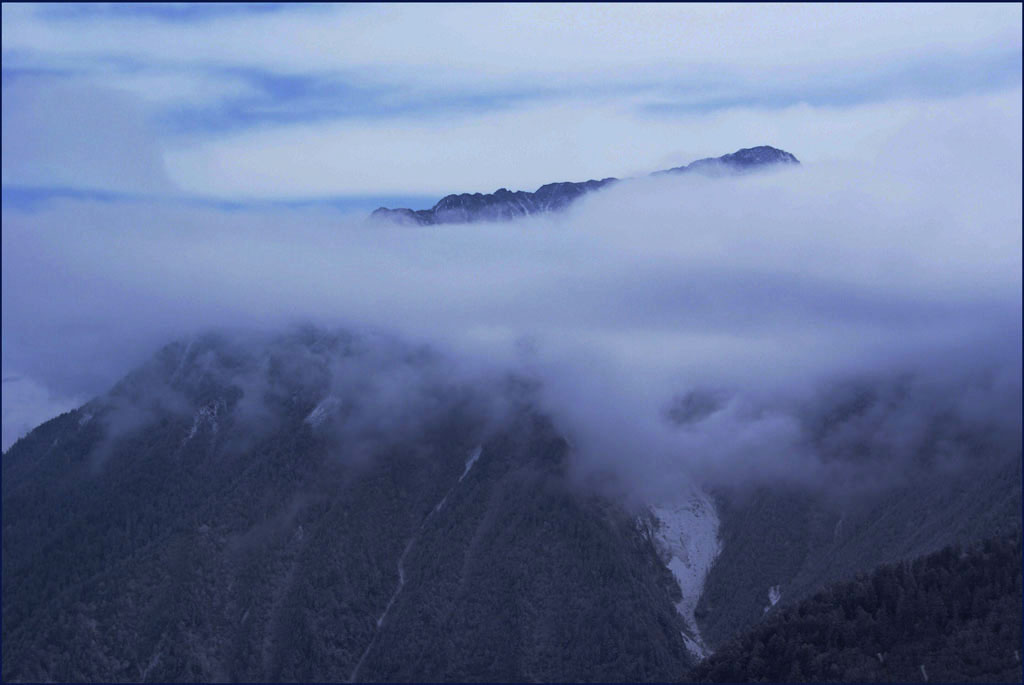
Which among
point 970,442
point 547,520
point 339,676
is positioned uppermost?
point 970,442

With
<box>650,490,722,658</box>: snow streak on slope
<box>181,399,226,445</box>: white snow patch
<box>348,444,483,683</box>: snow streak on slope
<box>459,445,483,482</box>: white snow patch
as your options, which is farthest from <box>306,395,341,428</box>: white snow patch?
<box>650,490,722,658</box>: snow streak on slope

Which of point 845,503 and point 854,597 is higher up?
point 854,597

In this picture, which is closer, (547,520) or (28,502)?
(547,520)

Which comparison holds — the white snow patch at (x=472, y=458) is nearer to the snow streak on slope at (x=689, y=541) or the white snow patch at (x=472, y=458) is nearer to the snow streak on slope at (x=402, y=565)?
the snow streak on slope at (x=402, y=565)

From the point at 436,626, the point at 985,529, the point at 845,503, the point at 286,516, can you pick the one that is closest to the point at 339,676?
the point at 436,626

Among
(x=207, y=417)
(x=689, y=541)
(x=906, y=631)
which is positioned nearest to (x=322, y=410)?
(x=207, y=417)

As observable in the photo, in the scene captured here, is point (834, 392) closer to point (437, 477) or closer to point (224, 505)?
point (437, 477)

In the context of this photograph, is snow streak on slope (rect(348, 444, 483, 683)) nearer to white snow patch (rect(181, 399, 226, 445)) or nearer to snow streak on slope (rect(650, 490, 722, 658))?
snow streak on slope (rect(650, 490, 722, 658))
